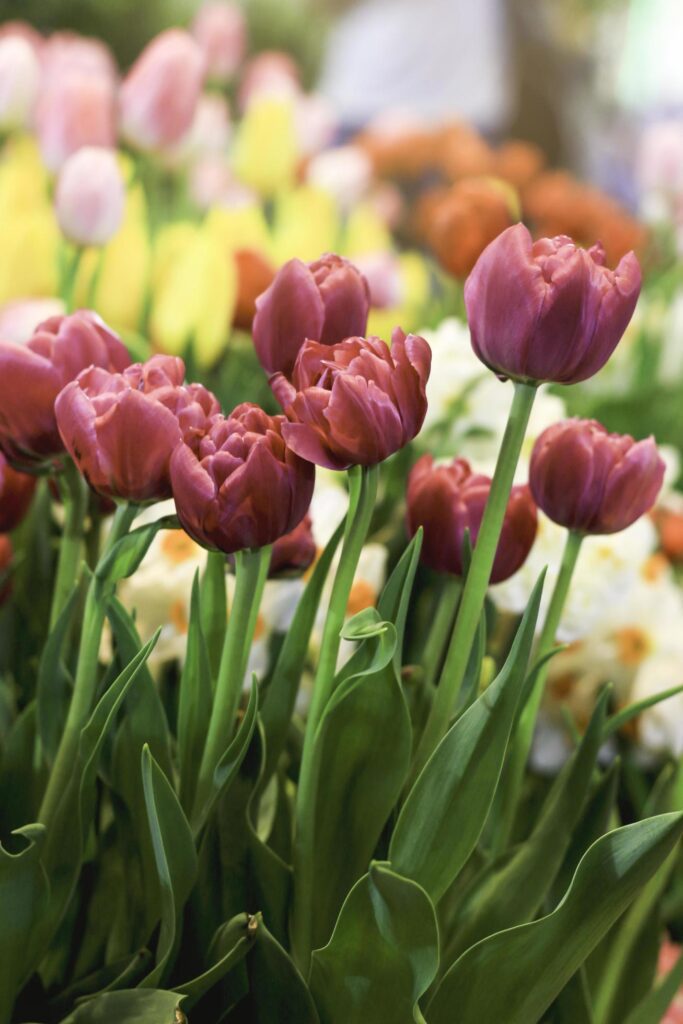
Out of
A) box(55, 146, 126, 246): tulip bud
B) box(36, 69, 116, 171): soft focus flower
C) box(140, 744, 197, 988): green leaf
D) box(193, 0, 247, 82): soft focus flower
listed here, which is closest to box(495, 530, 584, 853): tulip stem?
box(140, 744, 197, 988): green leaf

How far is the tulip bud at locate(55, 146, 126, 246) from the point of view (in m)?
0.66

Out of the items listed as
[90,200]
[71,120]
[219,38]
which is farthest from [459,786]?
[219,38]

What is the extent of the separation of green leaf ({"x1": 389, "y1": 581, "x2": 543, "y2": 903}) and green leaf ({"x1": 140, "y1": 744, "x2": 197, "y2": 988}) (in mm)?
57

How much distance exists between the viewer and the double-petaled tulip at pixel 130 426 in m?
0.31

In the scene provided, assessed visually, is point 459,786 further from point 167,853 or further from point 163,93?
point 163,93

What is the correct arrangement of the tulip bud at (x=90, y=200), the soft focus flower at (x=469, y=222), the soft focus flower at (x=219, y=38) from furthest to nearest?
the soft focus flower at (x=219, y=38), the soft focus flower at (x=469, y=222), the tulip bud at (x=90, y=200)

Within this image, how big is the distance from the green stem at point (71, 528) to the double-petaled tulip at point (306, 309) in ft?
0.25

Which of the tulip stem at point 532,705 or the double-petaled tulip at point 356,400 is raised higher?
the double-petaled tulip at point 356,400

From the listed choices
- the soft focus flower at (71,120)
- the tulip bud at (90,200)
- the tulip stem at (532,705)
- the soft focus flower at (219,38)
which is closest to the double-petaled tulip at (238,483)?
the tulip stem at (532,705)

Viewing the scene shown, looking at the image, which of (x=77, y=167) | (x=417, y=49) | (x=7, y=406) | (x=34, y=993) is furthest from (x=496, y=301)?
(x=417, y=49)

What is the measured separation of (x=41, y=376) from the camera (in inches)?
13.9

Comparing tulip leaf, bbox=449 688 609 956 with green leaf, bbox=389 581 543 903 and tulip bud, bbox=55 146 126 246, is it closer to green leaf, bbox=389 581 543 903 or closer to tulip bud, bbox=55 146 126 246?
green leaf, bbox=389 581 543 903

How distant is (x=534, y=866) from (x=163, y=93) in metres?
0.64

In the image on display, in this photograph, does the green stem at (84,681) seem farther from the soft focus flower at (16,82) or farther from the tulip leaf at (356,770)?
the soft focus flower at (16,82)
